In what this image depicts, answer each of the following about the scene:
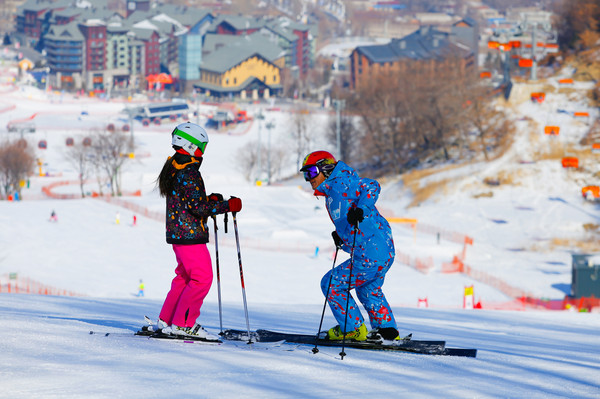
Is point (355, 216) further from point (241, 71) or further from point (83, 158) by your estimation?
point (241, 71)

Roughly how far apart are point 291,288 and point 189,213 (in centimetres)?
1905

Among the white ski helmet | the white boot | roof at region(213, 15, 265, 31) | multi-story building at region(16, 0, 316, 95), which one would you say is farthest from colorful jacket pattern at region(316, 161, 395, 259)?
roof at region(213, 15, 265, 31)

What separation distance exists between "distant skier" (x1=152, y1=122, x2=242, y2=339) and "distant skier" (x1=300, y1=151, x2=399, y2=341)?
2.25ft

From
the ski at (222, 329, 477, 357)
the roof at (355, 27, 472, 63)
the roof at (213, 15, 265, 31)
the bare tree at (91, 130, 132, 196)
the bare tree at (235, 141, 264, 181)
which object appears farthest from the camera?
the roof at (213, 15, 265, 31)

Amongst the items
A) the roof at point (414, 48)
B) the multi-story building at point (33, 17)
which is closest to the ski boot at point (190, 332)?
the roof at point (414, 48)

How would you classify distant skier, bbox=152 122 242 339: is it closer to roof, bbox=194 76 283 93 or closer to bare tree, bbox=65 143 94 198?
bare tree, bbox=65 143 94 198

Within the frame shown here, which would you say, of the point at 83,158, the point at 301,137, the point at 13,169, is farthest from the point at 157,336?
the point at 301,137

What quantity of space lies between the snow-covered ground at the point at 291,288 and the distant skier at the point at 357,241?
12.4 inches

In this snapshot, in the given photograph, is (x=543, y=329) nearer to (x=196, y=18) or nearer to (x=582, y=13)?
(x=582, y=13)

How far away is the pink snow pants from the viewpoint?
6.16 metres

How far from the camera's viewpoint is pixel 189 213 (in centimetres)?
→ 613

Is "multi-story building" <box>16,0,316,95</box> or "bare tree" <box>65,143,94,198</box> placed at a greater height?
"multi-story building" <box>16,0,316,95</box>

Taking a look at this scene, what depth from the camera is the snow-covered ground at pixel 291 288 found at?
530 cm

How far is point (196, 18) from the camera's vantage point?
501 feet
